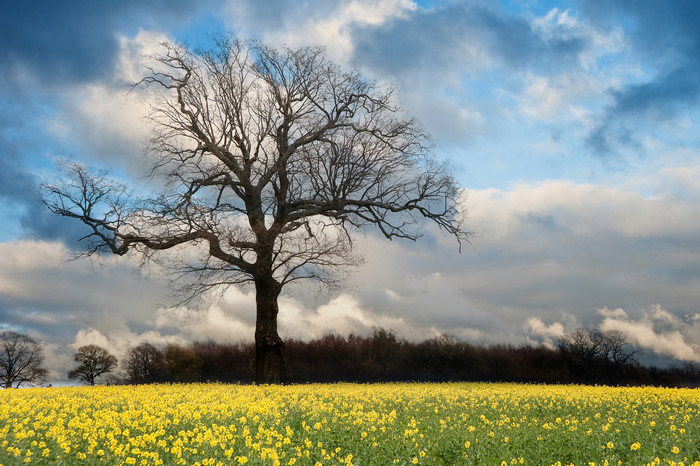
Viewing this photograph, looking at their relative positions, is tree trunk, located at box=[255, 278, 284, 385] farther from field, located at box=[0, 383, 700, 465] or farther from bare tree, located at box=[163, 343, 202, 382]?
field, located at box=[0, 383, 700, 465]

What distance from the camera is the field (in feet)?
23.7

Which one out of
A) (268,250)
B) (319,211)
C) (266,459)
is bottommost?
(266,459)

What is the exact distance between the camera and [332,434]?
9281 millimetres

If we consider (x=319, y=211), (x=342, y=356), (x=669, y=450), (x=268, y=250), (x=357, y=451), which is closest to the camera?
(x=357, y=451)

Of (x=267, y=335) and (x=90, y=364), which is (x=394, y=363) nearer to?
(x=267, y=335)

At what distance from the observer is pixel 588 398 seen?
Answer: 52.1ft

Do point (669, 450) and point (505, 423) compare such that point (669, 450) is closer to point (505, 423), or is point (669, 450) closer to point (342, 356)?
point (505, 423)

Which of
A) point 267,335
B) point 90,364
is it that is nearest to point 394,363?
point 267,335

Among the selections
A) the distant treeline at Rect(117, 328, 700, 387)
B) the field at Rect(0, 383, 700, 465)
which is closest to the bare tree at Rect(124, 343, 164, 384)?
the distant treeline at Rect(117, 328, 700, 387)

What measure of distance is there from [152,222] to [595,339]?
2362 centimetres

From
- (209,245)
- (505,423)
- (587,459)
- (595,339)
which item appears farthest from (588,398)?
(209,245)

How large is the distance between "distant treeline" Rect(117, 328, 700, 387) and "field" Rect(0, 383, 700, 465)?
12.2 m

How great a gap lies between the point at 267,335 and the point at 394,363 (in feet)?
26.8

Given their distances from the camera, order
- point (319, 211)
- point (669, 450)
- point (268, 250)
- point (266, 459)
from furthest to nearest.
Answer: point (319, 211), point (268, 250), point (669, 450), point (266, 459)
